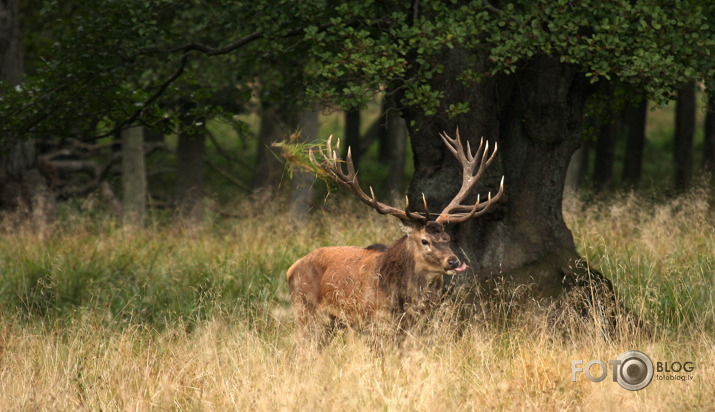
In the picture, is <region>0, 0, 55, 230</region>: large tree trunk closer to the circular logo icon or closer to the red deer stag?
the red deer stag

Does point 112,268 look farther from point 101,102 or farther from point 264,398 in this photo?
point 264,398

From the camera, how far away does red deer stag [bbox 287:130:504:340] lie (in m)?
6.55

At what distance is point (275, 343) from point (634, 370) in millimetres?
2616

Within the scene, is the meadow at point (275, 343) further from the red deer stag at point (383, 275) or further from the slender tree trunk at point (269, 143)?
the slender tree trunk at point (269, 143)

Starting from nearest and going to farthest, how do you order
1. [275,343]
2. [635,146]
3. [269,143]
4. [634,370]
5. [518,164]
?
[634,370] < [275,343] < [518,164] < [269,143] < [635,146]

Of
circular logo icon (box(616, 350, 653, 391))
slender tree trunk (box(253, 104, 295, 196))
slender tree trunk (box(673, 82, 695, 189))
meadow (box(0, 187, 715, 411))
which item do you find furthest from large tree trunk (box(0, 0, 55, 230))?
slender tree trunk (box(673, 82, 695, 189))

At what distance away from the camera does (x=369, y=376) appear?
5.43 meters

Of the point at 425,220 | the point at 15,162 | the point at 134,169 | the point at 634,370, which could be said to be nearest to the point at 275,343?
the point at 425,220

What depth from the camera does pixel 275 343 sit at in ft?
21.6

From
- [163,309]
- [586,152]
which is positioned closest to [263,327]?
[163,309]

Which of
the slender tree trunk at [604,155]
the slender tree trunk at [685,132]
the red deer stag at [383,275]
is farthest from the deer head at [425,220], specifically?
the slender tree trunk at [604,155]

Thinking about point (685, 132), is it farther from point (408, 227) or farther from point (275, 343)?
point (275, 343)

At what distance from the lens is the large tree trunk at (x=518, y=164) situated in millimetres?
7727

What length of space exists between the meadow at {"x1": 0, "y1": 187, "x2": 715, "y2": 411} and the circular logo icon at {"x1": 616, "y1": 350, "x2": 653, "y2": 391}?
0.12 meters
